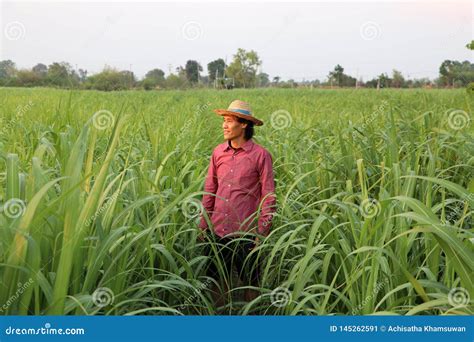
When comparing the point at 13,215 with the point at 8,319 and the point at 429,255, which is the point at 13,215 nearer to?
the point at 8,319

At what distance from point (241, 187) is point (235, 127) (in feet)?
1.03

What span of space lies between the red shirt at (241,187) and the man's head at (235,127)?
6cm

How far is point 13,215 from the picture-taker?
5.39 ft

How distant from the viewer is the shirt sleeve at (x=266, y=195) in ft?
7.86

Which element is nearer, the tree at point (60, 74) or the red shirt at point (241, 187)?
the red shirt at point (241, 187)

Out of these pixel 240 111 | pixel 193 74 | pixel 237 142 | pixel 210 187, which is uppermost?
pixel 193 74

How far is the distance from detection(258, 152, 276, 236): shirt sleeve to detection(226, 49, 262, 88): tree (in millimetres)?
36713

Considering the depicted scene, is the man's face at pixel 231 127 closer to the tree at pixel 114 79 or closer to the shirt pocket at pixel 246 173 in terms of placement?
the shirt pocket at pixel 246 173

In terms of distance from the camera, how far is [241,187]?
255cm

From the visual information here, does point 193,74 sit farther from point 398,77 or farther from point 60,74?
point 398,77

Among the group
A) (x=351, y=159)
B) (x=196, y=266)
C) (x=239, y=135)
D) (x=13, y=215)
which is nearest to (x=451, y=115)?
(x=351, y=159)

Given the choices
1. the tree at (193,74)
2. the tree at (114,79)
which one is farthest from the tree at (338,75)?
the tree at (114,79)

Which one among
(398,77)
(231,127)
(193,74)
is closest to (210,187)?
(231,127)

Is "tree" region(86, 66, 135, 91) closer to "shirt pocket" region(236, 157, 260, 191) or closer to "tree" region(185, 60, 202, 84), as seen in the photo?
"shirt pocket" region(236, 157, 260, 191)
